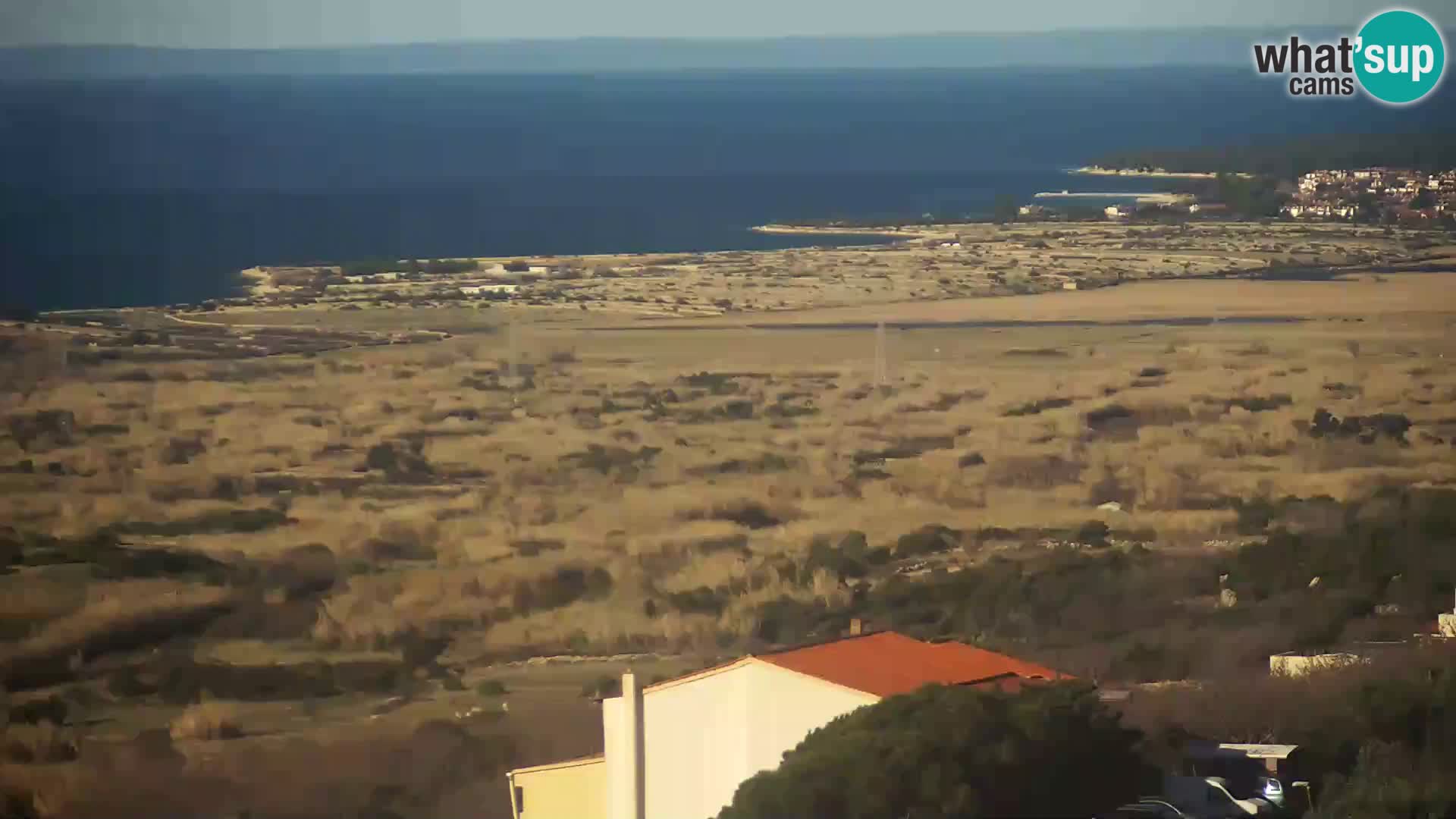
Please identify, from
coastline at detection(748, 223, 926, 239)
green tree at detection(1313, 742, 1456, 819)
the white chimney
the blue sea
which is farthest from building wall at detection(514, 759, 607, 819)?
coastline at detection(748, 223, 926, 239)

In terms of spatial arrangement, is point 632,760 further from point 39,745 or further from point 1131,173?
point 1131,173

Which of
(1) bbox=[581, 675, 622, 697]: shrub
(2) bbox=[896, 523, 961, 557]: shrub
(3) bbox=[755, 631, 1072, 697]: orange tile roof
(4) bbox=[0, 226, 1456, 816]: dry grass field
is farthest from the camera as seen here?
(2) bbox=[896, 523, 961, 557]: shrub

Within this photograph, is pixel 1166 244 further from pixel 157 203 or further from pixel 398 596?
pixel 157 203

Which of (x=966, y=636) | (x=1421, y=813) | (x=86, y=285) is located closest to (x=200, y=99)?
(x=86, y=285)

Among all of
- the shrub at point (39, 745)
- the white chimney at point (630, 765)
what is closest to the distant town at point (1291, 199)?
the shrub at point (39, 745)

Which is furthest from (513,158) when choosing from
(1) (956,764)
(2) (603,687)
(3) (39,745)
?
(1) (956,764)
